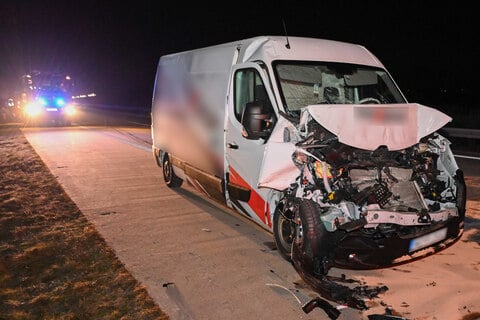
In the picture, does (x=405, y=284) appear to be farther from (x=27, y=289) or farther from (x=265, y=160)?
(x=27, y=289)

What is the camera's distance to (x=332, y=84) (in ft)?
19.5

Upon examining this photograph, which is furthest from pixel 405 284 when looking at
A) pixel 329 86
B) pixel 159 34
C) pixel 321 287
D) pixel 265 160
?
pixel 159 34

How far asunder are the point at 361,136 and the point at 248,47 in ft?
6.97

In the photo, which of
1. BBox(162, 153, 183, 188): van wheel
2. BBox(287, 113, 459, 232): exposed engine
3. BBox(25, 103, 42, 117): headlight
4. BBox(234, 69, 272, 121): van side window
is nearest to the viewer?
BBox(287, 113, 459, 232): exposed engine

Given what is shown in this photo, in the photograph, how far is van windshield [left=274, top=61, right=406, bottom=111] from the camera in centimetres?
547

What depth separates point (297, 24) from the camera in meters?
50.6

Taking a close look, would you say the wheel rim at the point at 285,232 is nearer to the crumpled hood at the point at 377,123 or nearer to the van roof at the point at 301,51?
the crumpled hood at the point at 377,123

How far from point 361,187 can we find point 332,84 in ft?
6.50

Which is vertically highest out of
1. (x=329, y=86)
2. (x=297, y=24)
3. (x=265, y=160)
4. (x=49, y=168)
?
(x=297, y=24)

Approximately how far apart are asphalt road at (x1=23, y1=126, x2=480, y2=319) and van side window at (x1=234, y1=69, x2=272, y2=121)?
5.41 feet

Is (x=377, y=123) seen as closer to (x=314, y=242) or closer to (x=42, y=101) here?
(x=314, y=242)

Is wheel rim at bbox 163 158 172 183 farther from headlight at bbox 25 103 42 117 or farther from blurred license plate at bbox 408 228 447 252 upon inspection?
headlight at bbox 25 103 42 117

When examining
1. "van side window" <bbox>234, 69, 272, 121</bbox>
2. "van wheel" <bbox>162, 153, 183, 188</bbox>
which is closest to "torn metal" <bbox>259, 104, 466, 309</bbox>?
"van side window" <bbox>234, 69, 272, 121</bbox>

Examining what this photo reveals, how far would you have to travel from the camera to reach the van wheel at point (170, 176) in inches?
337
